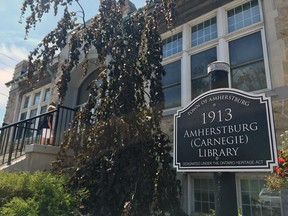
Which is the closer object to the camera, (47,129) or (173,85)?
(173,85)

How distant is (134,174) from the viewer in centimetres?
369

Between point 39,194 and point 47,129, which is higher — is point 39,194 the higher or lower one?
the lower one

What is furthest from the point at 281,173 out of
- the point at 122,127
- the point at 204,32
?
the point at 204,32

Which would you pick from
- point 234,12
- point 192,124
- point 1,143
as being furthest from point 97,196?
point 234,12

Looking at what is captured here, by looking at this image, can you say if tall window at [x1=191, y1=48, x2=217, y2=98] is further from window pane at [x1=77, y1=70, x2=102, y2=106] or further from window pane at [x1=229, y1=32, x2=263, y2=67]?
window pane at [x1=77, y1=70, x2=102, y2=106]

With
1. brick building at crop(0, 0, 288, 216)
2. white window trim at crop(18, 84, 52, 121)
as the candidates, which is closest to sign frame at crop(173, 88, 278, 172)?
brick building at crop(0, 0, 288, 216)

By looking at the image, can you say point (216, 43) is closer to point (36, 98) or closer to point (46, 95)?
point (46, 95)

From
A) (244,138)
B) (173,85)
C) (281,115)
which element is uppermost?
(173,85)

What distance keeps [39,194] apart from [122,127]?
1502mm

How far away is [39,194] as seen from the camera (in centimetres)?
356

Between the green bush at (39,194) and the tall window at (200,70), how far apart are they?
11.9 ft

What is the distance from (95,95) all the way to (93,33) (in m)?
1.22

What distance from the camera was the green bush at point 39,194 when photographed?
128 inches

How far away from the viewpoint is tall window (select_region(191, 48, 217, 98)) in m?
5.93
